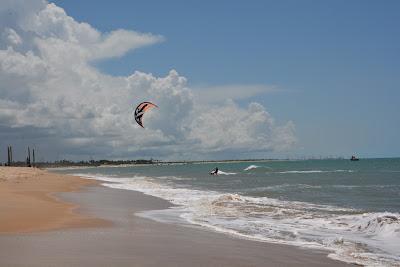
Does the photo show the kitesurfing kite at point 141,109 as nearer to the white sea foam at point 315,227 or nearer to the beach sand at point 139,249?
the white sea foam at point 315,227

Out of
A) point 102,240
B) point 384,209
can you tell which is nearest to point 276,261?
point 102,240

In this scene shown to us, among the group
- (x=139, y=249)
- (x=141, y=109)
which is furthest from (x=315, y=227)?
(x=141, y=109)

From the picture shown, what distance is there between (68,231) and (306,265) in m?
5.36

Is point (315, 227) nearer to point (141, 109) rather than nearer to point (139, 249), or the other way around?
point (139, 249)

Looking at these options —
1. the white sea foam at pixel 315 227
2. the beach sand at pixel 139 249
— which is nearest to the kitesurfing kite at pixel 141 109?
the white sea foam at pixel 315 227

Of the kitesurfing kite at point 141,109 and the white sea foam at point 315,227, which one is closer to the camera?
the white sea foam at point 315,227

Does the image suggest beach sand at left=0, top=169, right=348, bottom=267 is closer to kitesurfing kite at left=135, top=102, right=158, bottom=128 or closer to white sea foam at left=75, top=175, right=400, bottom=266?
white sea foam at left=75, top=175, right=400, bottom=266

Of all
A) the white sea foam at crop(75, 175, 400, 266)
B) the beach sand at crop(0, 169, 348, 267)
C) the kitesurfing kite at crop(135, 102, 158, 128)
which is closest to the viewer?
the beach sand at crop(0, 169, 348, 267)

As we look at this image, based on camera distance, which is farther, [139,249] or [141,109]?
[141,109]

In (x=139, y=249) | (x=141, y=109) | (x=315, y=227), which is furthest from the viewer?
(x=141, y=109)

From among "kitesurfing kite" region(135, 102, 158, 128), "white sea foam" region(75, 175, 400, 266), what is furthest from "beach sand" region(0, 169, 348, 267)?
"kitesurfing kite" region(135, 102, 158, 128)

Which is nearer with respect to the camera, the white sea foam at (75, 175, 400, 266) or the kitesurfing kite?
the white sea foam at (75, 175, 400, 266)

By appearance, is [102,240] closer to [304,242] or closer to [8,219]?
[8,219]

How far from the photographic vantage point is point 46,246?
8.74 meters
